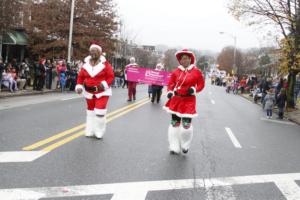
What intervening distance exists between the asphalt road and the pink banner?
8.71m

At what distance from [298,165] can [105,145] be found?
338 centimetres

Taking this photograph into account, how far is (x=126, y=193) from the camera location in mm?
5117

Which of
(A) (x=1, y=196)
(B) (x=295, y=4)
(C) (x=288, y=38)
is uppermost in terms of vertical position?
(B) (x=295, y=4)

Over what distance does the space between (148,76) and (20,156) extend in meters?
15.6

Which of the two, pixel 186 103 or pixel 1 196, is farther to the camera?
pixel 186 103

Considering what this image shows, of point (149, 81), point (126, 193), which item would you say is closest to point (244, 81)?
point (149, 81)

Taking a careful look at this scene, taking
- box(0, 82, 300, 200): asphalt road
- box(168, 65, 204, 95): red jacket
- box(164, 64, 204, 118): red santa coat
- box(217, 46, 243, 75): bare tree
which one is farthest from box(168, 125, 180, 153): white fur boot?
box(217, 46, 243, 75): bare tree

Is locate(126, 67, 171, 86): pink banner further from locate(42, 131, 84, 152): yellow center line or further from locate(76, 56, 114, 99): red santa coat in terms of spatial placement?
locate(76, 56, 114, 99): red santa coat

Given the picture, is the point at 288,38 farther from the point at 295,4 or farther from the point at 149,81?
the point at 149,81

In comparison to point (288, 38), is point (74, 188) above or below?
below

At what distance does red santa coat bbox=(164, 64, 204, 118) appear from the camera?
748cm

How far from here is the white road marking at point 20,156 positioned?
6457mm

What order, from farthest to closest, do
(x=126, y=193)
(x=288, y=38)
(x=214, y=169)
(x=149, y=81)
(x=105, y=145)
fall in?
1. (x=149, y=81)
2. (x=288, y=38)
3. (x=105, y=145)
4. (x=214, y=169)
5. (x=126, y=193)

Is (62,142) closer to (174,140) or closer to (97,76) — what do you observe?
(97,76)
